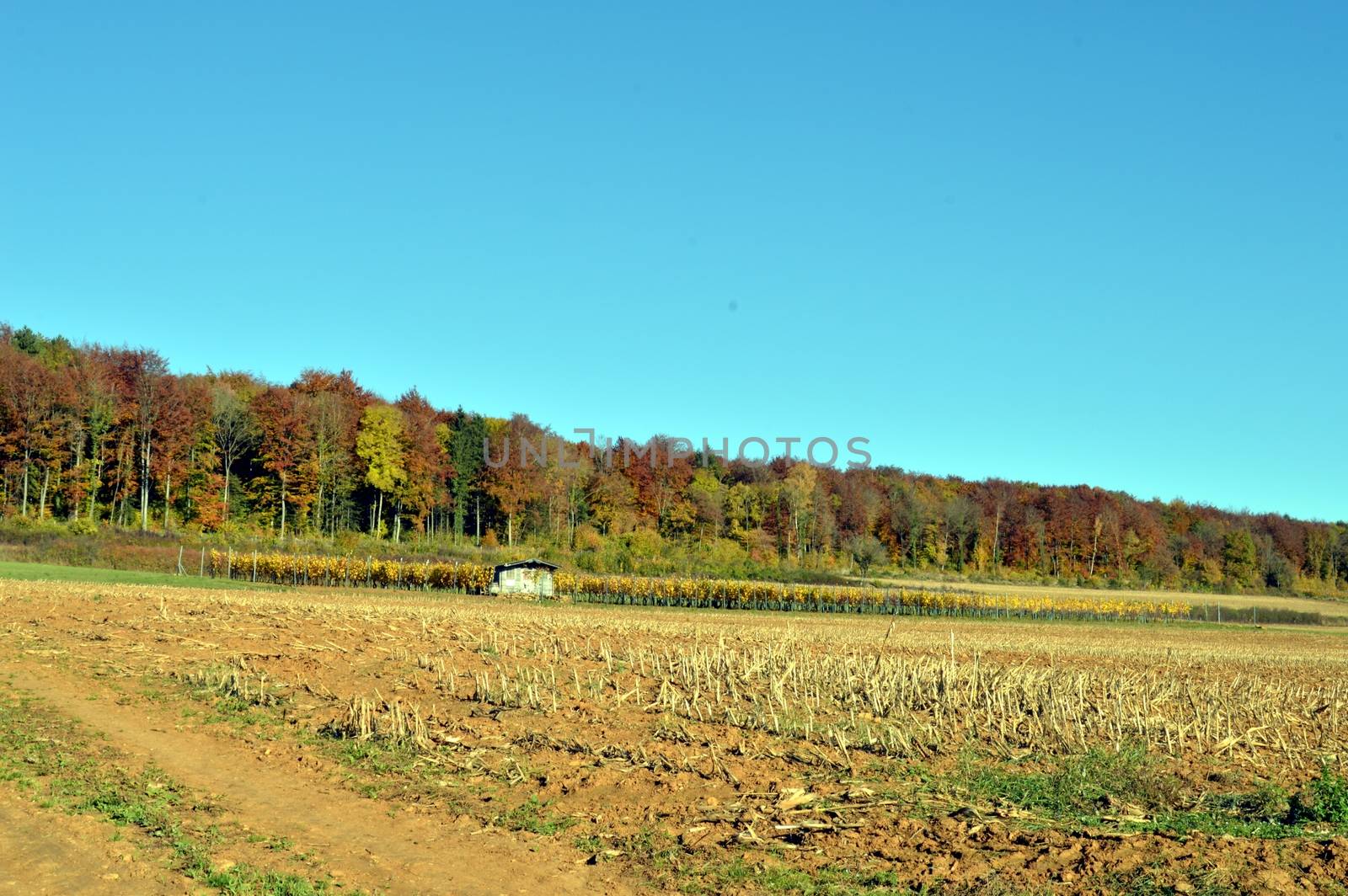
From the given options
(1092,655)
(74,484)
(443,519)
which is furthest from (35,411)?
(1092,655)

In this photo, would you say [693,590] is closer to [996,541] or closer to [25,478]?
[25,478]

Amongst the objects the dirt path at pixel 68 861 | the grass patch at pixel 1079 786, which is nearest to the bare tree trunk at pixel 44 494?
the dirt path at pixel 68 861

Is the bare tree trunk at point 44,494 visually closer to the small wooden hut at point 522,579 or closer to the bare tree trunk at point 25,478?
the bare tree trunk at point 25,478

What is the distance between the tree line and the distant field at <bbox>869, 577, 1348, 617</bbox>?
22.3 ft

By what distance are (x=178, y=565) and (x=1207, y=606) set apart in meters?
83.7

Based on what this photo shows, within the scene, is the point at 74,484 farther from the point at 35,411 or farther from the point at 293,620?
the point at 293,620

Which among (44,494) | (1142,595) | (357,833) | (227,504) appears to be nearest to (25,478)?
(44,494)

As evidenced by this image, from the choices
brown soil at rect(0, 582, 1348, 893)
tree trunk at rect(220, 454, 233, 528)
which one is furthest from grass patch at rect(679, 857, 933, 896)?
tree trunk at rect(220, 454, 233, 528)

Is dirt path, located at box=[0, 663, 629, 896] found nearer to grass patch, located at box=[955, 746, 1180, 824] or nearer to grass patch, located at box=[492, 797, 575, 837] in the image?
grass patch, located at box=[492, 797, 575, 837]

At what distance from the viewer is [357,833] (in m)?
11.0

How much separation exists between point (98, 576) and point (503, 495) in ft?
158

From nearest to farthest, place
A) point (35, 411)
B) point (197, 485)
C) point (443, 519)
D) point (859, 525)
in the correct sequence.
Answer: point (35, 411)
point (197, 485)
point (443, 519)
point (859, 525)

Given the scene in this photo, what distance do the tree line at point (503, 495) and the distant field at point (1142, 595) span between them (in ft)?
22.3

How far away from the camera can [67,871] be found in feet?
30.7
